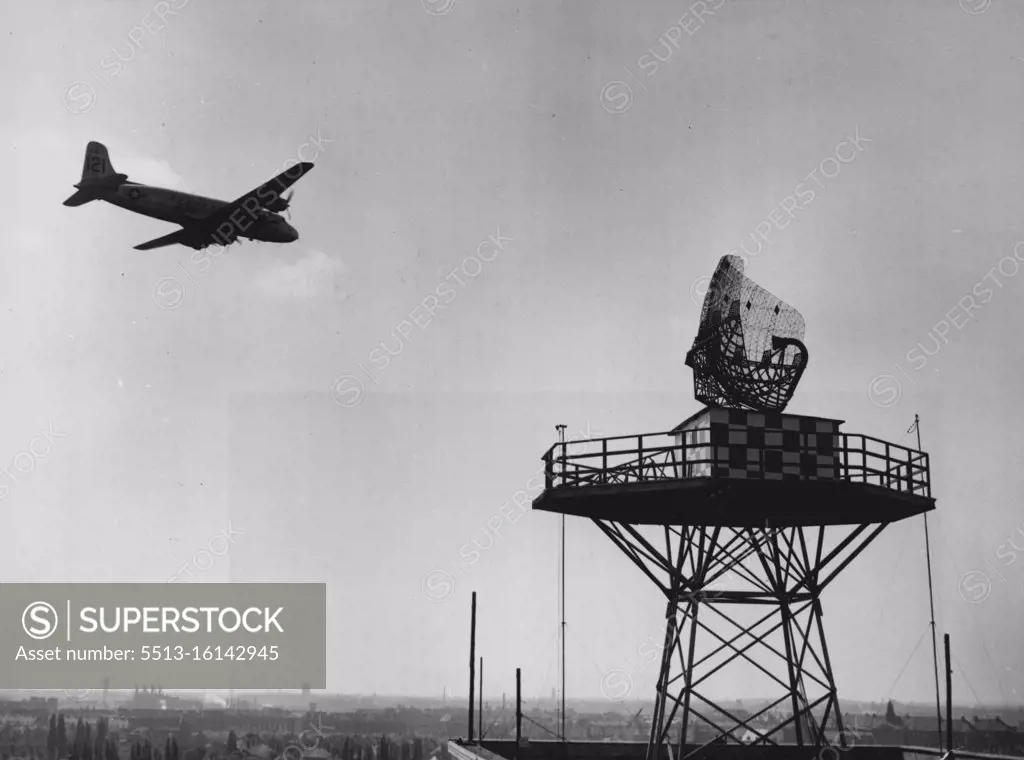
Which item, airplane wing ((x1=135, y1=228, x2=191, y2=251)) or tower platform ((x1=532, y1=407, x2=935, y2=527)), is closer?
tower platform ((x1=532, y1=407, x2=935, y2=527))

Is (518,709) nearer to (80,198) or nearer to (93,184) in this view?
(93,184)

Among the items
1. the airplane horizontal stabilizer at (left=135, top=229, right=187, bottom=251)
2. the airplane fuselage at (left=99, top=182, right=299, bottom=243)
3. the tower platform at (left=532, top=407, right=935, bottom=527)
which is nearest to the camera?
the tower platform at (left=532, top=407, right=935, bottom=527)

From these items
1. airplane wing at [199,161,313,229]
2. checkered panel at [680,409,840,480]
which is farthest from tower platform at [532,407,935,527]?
airplane wing at [199,161,313,229]

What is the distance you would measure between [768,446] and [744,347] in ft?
11.5

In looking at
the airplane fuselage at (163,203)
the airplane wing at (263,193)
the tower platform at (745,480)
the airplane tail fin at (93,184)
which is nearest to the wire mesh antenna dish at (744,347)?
Result: the tower platform at (745,480)

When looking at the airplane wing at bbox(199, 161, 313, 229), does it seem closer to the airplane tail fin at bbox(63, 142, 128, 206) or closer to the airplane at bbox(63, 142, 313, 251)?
the airplane at bbox(63, 142, 313, 251)

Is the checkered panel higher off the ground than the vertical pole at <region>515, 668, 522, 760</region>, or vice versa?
the checkered panel

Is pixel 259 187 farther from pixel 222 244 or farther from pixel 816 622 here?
pixel 816 622

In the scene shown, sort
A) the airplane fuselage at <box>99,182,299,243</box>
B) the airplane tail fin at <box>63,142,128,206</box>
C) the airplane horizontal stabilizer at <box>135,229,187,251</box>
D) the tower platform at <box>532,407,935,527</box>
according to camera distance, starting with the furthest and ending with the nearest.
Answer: the airplane horizontal stabilizer at <box>135,229,187,251</box> → the airplane fuselage at <box>99,182,299,243</box> → the airplane tail fin at <box>63,142,128,206</box> → the tower platform at <box>532,407,935,527</box>

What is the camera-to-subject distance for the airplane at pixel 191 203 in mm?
56000

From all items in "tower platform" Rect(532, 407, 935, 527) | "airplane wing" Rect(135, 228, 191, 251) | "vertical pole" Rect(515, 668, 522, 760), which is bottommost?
"vertical pole" Rect(515, 668, 522, 760)

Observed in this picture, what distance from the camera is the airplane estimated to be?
5600 centimetres

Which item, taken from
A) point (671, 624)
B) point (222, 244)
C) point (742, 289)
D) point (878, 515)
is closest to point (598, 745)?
point (671, 624)

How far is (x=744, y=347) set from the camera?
33375mm
